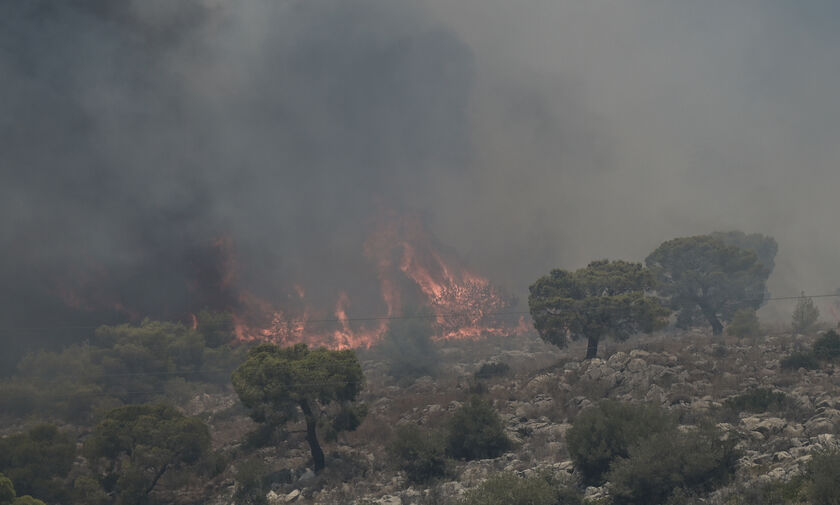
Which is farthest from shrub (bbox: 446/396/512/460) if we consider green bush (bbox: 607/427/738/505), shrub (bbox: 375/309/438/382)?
shrub (bbox: 375/309/438/382)

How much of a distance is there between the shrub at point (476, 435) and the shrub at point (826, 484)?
85.6 ft

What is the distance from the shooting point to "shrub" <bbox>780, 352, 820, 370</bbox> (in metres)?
56.7

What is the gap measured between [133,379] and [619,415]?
71.3 meters

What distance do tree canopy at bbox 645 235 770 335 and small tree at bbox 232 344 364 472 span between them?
192 feet

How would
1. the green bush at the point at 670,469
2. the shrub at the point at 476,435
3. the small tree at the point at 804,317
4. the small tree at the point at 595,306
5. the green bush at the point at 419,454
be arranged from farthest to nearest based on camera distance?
the small tree at the point at 804,317
the small tree at the point at 595,306
the shrub at the point at 476,435
the green bush at the point at 419,454
the green bush at the point at 670,469

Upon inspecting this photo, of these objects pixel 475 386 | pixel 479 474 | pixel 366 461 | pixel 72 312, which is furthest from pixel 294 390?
pixel 72 312

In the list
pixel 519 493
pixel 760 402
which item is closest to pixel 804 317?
pixel 760 402

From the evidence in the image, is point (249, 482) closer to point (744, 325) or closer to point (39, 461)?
point (39, 461)

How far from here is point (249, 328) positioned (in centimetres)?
11944

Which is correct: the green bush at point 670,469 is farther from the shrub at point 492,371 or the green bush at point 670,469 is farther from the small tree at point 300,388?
the shrub at point 492,371

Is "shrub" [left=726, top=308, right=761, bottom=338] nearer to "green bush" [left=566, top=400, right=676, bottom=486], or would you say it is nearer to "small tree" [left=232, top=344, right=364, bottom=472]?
"green bush" [left=566, top=400, right=676, bottom=486]

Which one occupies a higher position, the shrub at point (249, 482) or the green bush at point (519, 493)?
the shrub at point (249, 482)

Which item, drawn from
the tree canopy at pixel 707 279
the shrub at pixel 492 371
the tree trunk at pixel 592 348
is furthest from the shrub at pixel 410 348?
the tree canopy at pixel 707 279

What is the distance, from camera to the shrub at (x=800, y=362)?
56.7 m
